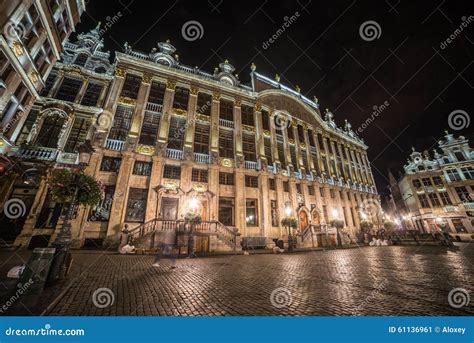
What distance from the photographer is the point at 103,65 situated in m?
20.3

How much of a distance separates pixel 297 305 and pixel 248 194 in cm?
1616

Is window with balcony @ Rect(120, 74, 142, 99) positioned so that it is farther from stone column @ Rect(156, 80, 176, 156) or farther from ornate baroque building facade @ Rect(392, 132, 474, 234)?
ornate baroque building facade @ Rect(392, 132, 474, 234)

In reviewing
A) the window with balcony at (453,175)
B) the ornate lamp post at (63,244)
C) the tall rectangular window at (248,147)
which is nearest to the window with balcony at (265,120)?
the tall rectangular window at (248,147)

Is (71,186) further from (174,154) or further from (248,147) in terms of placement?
(248,147)

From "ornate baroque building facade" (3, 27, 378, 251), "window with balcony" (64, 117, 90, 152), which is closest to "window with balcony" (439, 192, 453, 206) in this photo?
"ornate baroque building facade" (3, 27, 378, 251)

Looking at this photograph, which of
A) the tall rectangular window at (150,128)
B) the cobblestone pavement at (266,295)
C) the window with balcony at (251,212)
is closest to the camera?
the cobblestone pavement at (266,295)

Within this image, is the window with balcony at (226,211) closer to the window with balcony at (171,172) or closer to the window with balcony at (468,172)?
the window with balcony at (171,172)

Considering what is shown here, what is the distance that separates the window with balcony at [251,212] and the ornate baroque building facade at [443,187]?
32.2 meters

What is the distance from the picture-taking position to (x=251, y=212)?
19516 millimetres

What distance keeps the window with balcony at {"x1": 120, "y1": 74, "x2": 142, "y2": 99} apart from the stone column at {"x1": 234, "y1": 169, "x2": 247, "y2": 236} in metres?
12.9

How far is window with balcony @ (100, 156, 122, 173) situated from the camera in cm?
1575

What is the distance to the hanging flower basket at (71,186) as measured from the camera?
19.2 ft

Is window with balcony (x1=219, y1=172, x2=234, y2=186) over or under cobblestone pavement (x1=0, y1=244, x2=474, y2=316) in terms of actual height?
over

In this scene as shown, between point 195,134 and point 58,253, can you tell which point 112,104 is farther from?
point 58,253
